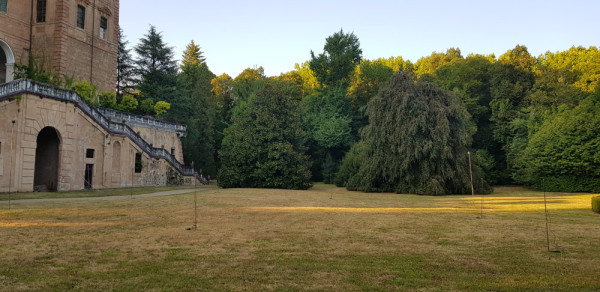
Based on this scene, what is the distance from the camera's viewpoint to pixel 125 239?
10.9m

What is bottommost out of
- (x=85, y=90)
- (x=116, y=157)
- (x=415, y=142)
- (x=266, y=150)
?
(x=116, y=157)

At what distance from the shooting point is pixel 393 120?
121 feet

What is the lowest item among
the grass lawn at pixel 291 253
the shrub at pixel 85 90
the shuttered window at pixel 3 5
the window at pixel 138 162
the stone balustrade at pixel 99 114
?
the grass lawn at pixel 291 253

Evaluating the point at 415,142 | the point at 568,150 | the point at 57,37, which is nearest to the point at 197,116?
the point at 57,37

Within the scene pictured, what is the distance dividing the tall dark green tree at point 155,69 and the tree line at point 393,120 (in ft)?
0.48

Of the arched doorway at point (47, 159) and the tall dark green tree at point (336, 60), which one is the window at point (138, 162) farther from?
the tall dark green tree at point (336, 60)

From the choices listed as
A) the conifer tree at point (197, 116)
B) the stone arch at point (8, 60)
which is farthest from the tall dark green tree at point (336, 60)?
the stone arch at point (8, 60)

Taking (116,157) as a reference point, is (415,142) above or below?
above

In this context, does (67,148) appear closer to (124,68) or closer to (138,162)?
(138,162)

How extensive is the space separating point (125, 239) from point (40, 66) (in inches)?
1467

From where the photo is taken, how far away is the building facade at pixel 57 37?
126 feet

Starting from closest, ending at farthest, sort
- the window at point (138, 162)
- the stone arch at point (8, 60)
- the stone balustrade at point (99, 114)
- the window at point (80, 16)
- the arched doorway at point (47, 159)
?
the stone balustrade at point (99, 114), the arched doorway at point (47, 159), the stone arch at point (8, 60), the window at point (138, 162), the window at point (80, 16)

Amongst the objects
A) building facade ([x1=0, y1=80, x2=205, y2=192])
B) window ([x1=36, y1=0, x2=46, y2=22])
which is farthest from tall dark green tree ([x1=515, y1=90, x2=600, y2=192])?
window ([x1=36, y1=0, x2=46, y2=22])

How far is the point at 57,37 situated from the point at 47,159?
14.6 meters
